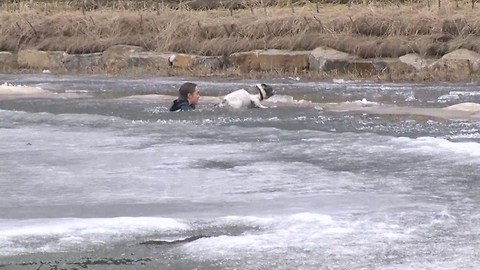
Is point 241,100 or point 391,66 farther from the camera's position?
point 391,66

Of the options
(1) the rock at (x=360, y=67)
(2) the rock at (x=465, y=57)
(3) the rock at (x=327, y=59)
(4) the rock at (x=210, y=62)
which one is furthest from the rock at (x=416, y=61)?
(4) the rock at (x=210, y=62)

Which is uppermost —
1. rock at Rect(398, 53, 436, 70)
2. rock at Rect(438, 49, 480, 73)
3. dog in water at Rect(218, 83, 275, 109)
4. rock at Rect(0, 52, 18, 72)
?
dog in water at Rect(218, 83, 275, 109)

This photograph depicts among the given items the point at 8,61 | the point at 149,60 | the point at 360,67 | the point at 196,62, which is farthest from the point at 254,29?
the point at 8,61

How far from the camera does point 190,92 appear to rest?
14.4 metres

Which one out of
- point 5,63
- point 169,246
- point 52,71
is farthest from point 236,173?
point 5,63

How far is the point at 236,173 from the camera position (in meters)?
9.13

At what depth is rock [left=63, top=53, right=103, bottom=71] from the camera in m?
26.7

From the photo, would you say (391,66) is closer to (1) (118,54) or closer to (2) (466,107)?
(2) (466,107)

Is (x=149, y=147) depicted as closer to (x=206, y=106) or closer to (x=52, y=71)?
(x=206, y=106)

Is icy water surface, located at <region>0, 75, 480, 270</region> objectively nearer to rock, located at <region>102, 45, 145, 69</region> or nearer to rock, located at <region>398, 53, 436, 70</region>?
rock, located at <region>398, 53, 436, 70</region>

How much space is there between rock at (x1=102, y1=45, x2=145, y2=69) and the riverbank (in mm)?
29

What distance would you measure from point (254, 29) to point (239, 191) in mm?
17698

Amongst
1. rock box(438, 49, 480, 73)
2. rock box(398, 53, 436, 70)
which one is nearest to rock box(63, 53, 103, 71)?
rock box(398, 53, 436, 70)

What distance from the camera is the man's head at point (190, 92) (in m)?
14.3
